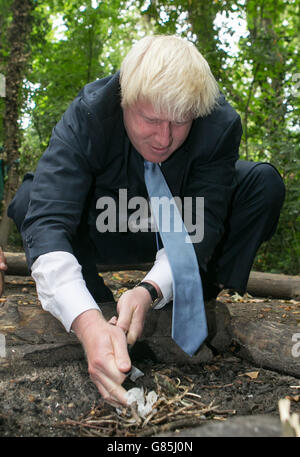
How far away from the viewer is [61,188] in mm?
1943

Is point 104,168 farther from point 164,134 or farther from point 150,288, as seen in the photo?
point 150,288

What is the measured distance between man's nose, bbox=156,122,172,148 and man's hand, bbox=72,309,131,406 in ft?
2.63

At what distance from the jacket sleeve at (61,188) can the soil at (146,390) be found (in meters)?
0.49

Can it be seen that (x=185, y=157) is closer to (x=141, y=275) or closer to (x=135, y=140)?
(x=135, y=140)

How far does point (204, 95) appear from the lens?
194cm

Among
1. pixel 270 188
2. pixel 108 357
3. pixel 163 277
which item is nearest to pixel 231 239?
pixel 270 188

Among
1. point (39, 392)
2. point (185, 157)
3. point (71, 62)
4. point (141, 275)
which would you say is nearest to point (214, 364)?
point (39, 392)

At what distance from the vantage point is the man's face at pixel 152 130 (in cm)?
Answer: 189

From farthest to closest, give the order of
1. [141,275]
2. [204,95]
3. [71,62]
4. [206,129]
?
[71,62] → [141,275] → [206,129] → [204,95]

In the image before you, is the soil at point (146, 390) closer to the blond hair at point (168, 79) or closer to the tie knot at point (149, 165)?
the tie knot at point (149, 165)

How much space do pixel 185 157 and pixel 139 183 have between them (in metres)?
0.26

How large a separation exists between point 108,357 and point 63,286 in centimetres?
35

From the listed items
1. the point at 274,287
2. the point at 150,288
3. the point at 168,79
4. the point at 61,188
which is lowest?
the point at 274,287

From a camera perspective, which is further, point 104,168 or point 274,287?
point 274,287
